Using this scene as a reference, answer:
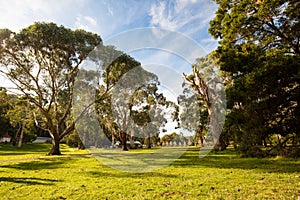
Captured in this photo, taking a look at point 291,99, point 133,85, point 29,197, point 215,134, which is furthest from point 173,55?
point 133,85

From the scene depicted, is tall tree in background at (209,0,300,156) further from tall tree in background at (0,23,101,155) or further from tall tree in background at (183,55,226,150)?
tall tree in background at (0,23,101,155)

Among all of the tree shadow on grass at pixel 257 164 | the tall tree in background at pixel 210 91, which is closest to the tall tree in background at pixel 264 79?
the tree shadow on grass at pixel 257 164

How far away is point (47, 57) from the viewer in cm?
2311

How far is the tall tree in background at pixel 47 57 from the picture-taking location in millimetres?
20703

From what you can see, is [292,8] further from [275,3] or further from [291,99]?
[291,99]

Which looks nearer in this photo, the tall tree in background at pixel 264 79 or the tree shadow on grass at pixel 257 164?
the tall tree in background at pixel 264 79

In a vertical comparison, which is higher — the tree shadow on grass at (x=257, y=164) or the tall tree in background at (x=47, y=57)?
the tall tree in background at (x=47, y=57)

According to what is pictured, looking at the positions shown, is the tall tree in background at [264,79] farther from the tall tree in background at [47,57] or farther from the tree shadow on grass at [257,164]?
the tall tree in background at [47,57]

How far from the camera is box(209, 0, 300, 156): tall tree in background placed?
8281 mm

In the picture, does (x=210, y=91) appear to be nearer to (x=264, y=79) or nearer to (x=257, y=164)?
(x=257, y=164)

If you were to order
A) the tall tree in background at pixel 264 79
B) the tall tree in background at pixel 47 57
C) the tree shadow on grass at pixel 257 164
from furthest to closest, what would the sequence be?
1. the tall tree in background at pixel 47 57
2. the tree shadow on grass at pixel 257 164
3. the tall tree in background at pixel 264 79

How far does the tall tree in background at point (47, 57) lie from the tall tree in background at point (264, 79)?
1656 cm

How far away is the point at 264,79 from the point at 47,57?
2209 centimetres

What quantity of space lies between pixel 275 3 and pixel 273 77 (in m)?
3.60
